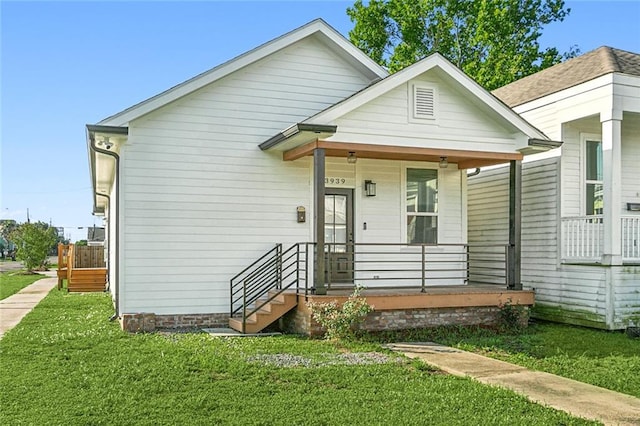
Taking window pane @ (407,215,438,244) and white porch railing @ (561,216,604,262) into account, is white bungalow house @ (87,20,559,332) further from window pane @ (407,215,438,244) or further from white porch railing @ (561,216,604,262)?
white porch railing @ (561,216,604,262)

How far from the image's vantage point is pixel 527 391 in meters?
7.05

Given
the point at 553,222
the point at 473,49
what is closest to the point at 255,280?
the point at 553,222

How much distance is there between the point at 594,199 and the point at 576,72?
2.68 meters

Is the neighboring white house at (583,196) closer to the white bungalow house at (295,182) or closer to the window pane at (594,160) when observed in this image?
the window pane at (594,160)

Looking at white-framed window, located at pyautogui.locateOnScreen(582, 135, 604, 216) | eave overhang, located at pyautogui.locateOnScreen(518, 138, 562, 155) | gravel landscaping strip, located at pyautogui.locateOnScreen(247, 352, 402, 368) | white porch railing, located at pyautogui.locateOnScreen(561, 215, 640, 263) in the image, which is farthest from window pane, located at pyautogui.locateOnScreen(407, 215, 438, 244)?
gravel landscaping strip, located at pyautogui.locateOnScreen(247, 352, 402, 368)

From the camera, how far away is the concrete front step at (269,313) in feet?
35.7

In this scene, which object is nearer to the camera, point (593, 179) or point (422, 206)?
point (593, 179)

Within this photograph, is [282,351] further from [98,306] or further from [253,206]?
[98,306]

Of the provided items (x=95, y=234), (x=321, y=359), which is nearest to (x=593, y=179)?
(x=321, y=359)

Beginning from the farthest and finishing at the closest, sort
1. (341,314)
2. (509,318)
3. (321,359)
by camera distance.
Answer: (509,318) → (341,314) → (321,359)

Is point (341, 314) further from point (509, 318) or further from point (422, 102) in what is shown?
point (422, 102)

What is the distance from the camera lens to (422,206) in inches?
529

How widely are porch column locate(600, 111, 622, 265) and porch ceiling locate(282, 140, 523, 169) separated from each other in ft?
5.19

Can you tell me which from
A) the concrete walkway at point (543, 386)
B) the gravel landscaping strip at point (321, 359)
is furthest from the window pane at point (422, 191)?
the gravel landscaping strip at point (321, 359)
